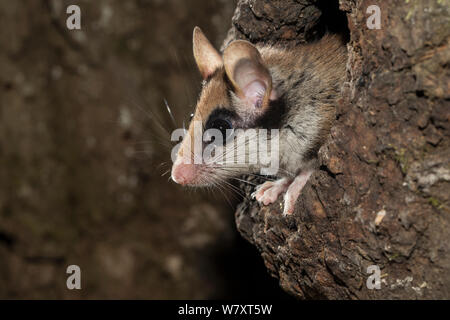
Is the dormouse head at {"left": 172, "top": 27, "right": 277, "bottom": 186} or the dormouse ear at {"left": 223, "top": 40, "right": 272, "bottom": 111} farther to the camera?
the dormouse head at {"left": 172, "top": 27, "right": 277, "bottom": 186}

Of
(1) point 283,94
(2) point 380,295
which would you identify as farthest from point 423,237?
(1) point 283,94

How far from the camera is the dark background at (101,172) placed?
15.5ft

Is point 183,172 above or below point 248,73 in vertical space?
below

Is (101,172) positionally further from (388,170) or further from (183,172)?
(388,170)

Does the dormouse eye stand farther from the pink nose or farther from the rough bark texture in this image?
the rough bark texture

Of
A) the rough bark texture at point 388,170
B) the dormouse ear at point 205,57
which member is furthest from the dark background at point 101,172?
the rough bark texture at point 388,170

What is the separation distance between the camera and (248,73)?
2.42 metres

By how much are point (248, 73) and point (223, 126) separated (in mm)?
316

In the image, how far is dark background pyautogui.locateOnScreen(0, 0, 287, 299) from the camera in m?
4.72

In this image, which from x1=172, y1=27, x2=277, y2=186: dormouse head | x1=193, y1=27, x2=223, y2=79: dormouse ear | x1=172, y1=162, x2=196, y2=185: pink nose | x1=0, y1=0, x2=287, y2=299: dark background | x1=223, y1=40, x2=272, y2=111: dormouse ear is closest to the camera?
x1=223, y1=40, x2=272, y2=111: dormouse ear

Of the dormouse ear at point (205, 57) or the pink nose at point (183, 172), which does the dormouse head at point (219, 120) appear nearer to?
the pink nose at point (183, 172)

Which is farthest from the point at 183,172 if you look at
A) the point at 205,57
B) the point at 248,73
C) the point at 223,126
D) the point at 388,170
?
the point at 388,170

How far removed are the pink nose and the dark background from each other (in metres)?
2.07

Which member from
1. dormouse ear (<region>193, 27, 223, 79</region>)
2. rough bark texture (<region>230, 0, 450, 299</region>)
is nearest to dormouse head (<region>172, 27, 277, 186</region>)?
dormouse ear (<region>193, 27, 223, 79</region>)
